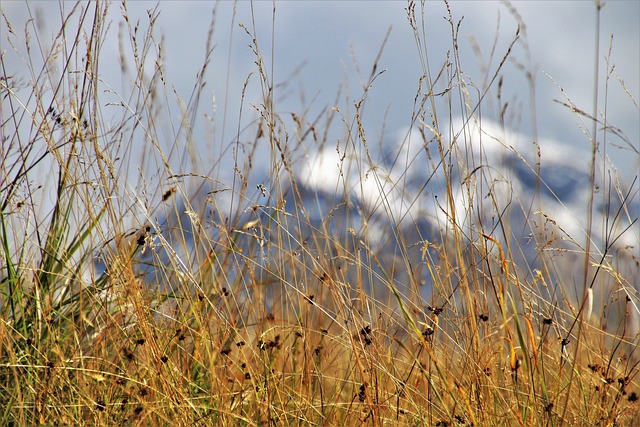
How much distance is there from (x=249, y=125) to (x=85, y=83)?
26.7 inches

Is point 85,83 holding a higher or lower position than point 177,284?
higher

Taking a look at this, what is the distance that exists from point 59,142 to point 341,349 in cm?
141

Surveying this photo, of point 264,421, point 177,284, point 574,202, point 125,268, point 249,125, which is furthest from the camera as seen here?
point 574,202

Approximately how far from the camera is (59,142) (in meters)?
2.74

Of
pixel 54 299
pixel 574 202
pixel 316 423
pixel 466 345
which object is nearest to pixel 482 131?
pixel 466 345

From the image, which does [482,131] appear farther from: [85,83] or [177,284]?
Answer: [85,83]

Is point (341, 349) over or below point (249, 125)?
below

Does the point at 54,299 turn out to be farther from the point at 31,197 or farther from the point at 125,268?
the point at 125,268

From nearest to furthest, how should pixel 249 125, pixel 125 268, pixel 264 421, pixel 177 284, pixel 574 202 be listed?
pixel 264 421 < pixel 125 268 < pixel 177 284 < pixel 249 125 < pixel 574 202

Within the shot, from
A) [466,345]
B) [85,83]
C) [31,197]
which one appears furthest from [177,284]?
[466,345]

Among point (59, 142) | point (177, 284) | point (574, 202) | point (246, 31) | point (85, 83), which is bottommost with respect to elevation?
point (574, 202)

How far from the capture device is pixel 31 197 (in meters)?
2.66

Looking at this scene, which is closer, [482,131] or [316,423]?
[316,423]

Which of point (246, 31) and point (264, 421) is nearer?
point (264, 421)
